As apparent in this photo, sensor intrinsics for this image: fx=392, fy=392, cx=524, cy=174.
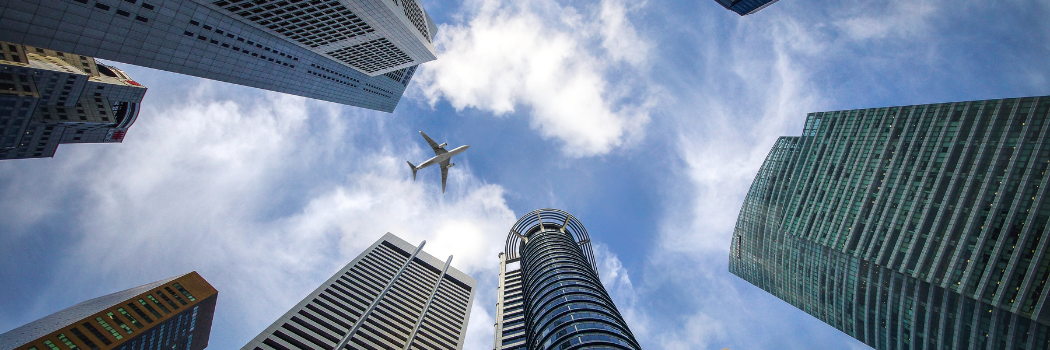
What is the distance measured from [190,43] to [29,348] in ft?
175

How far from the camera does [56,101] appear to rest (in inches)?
2844

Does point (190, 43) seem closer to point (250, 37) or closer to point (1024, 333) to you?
point (250, 37)

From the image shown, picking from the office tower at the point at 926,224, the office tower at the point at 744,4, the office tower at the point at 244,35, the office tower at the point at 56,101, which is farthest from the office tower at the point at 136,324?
the office tower at the point at 744,4

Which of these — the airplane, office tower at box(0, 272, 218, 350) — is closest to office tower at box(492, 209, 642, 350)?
the airplane


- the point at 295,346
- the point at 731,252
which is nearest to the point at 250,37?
the point at 295,346

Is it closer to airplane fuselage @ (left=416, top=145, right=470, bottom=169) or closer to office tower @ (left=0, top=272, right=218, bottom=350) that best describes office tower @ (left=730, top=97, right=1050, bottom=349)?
airplane fuselage @ (left=416, top=145, right=470, bottom=169)

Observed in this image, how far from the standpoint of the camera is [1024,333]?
4475 cm

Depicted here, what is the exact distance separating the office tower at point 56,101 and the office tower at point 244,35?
3035 cm

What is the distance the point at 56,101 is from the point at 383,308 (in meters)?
71.5

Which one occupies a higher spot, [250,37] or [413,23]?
[413,23]

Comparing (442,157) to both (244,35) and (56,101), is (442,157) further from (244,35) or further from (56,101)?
(56,101)

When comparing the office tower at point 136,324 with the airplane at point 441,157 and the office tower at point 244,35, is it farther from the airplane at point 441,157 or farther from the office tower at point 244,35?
the airplane at point 441,157

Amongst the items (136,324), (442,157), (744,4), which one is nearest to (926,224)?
(744,4)

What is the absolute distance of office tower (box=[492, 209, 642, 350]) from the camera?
4962 centimetres
